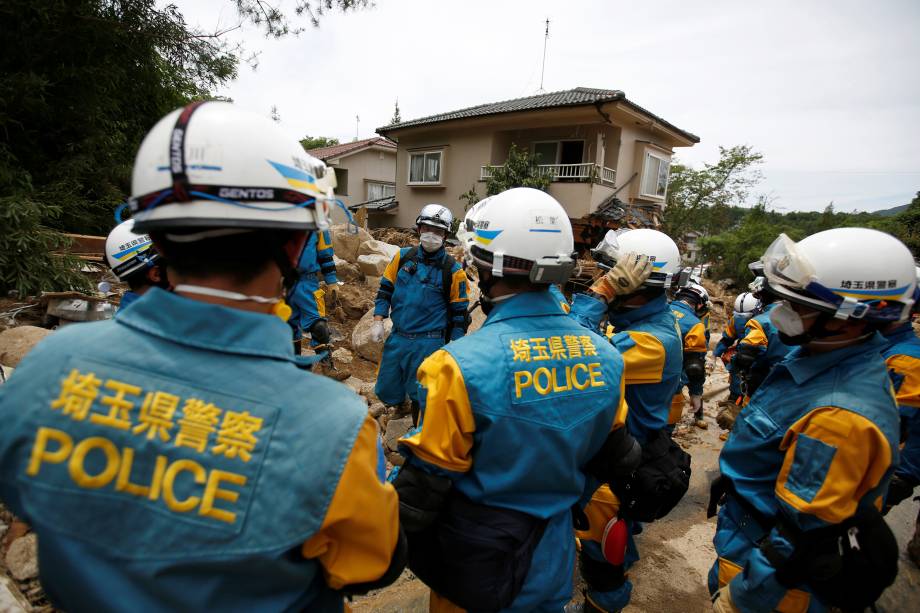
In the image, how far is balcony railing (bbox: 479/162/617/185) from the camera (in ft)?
46.7

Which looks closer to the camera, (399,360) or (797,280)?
(797,280)

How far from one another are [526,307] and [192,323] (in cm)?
131

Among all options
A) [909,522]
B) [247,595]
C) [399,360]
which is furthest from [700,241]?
[247,595]

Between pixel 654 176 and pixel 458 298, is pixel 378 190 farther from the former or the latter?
pixel 458 298

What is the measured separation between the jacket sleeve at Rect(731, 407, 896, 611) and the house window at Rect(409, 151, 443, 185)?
55.6 ft

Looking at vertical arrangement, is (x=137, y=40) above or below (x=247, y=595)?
above

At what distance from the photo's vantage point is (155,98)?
956 centimetres

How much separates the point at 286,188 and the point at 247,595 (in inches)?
36.6

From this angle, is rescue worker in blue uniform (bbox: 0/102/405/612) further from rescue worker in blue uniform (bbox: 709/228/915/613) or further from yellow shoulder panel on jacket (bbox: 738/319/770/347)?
yellow shoulder panel on jacket (bbox: 738/319/770/347)

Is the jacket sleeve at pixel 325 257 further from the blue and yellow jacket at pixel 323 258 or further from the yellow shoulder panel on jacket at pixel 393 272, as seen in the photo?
the yellow shoulder panel on jacket at pixel 393 272

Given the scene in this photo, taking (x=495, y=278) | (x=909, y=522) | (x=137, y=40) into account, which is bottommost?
(x=909, y=522)

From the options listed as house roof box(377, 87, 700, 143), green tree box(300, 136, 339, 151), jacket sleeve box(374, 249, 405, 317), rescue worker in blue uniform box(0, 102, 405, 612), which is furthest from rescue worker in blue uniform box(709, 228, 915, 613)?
green tree box(300, 136, 339, 151)

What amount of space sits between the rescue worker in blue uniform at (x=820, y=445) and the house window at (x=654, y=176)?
1544cm

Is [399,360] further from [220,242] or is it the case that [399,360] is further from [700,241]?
[700,241]
